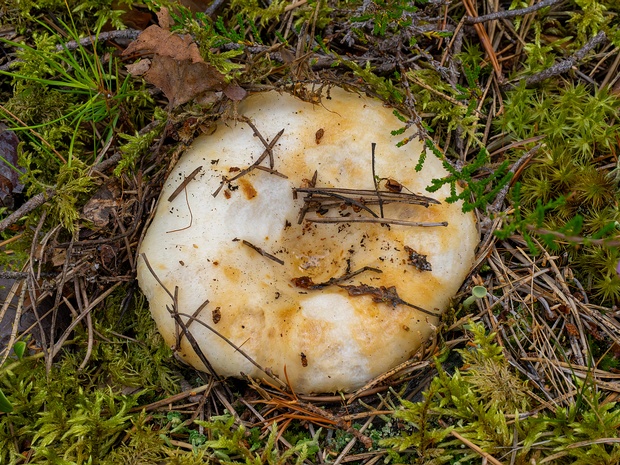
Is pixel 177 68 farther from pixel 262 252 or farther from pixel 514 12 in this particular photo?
pixel 514 12

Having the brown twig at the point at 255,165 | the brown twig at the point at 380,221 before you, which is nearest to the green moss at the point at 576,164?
the brown twig at the point at 380,221

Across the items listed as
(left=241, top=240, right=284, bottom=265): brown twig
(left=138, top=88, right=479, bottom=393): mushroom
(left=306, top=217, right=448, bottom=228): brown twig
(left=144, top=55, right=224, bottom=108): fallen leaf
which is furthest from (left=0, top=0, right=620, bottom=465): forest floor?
(left=241, top=240, right=284, bottom=265): brown twig

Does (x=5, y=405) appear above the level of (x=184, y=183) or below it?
below

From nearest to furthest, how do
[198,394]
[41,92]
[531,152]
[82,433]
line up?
[82,433]
[198,394]
[531,152]
[41,92]

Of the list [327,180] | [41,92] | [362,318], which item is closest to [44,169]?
[41,92]

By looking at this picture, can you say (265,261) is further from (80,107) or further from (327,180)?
(80,107)

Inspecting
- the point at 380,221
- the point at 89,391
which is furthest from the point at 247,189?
the point at 89,391

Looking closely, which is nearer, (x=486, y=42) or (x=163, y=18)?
(x=163, y=18)

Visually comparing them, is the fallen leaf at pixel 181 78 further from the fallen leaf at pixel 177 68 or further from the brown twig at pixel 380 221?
the brown twig at pixel 380 221
